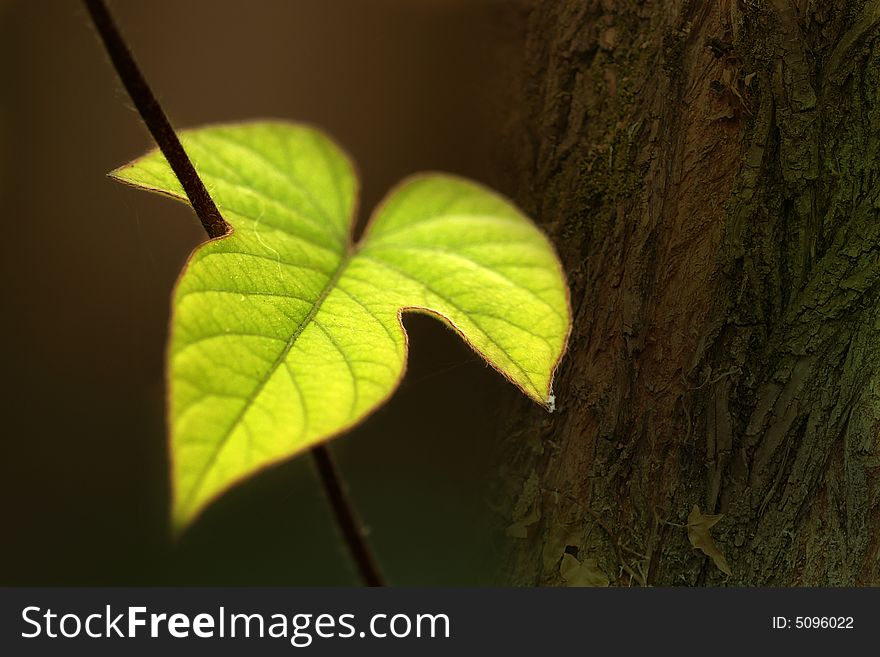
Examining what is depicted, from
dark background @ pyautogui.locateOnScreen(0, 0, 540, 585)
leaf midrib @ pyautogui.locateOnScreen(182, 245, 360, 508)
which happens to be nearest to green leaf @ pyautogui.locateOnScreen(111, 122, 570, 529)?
leaf midrib @ pyautogui.locateOnScreen(182, 245, 360, 508)

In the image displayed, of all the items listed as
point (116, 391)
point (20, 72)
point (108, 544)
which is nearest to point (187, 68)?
point (20, 72)

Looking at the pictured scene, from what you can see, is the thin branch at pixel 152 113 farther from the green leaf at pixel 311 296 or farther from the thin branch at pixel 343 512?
the thin branch at pixel 343 512

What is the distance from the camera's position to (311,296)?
1.33 ft

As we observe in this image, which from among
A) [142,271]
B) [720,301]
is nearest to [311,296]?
[720,301]

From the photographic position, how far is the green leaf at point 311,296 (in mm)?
282

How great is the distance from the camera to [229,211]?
1.53 feet

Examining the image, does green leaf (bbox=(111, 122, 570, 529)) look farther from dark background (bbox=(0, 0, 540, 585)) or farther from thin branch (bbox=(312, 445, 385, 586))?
dark background (bbox=(0, 0, 540, 585))

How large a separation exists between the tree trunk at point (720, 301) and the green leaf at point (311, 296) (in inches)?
2.5

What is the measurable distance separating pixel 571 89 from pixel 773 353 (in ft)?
0.72

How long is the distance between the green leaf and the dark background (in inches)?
12.5

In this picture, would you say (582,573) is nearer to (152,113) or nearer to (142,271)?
(152,113)

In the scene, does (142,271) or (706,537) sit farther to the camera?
(142,271)

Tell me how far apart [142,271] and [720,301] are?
3.77 feet

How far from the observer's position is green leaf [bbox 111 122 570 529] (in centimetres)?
28
